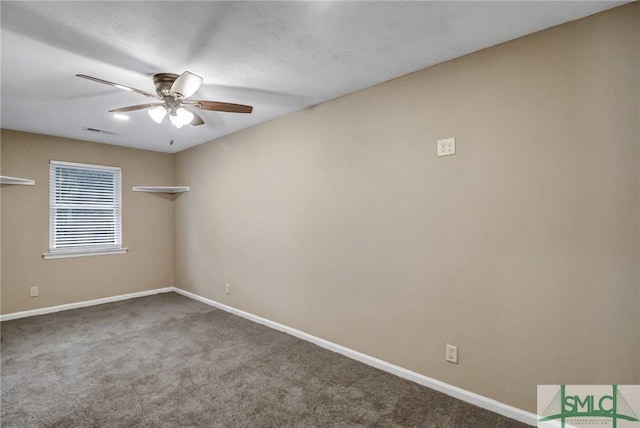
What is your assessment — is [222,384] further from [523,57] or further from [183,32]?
[523,57]

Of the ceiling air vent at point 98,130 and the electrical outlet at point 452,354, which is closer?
the electrical outlet at point 452,354

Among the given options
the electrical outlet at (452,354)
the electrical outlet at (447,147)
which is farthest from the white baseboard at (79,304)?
the electrical outlet at (447,147)

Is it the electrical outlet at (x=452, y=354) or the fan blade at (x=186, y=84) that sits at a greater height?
the fan blade at (x=186, y=84)

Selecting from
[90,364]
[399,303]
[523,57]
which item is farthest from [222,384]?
[523,57]

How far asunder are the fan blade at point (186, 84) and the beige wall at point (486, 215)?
137cm

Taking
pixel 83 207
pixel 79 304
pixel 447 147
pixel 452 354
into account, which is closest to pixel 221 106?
pixel 447 147

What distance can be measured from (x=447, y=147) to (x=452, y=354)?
5.03ft

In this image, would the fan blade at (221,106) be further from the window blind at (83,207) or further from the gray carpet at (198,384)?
the window blind at (83,207)

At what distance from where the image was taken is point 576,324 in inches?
71.0

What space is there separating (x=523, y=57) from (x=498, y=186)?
0.83 meters

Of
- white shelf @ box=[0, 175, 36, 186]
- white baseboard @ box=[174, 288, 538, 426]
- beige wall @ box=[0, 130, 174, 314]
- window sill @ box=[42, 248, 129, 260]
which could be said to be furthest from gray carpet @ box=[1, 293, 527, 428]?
white shelf @ box=[0, 175, 36, 186]

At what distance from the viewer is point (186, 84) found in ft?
6.65

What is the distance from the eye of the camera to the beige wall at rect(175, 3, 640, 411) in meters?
1.72

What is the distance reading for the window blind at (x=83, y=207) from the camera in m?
4.29
